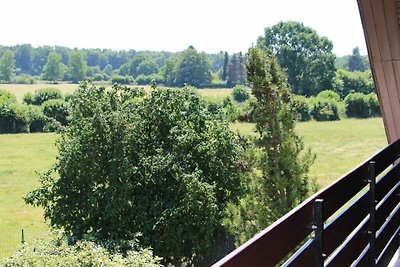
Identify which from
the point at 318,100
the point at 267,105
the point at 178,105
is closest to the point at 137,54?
the point at 318,100

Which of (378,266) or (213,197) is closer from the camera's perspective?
(378,266)

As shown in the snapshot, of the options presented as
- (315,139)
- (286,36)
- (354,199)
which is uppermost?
(286,36)

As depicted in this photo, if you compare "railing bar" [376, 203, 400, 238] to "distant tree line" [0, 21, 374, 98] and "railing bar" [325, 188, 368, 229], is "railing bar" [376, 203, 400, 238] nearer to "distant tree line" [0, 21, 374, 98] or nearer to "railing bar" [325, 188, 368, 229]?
"railing bar" [325, 188, 368, 229]

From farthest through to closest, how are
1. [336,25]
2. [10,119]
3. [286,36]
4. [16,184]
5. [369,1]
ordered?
[336,25] < [286,36] < [10,119] < [16,184] < [369,1]

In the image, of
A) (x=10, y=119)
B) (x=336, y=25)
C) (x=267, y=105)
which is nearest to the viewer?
(x=267, y=105)

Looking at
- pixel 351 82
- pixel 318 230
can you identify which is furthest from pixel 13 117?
pixel 318 230

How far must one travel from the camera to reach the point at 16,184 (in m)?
17.8

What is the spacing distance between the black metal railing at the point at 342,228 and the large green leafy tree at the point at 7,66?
2114 cm

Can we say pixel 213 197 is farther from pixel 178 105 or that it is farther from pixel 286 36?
pixel 286 36

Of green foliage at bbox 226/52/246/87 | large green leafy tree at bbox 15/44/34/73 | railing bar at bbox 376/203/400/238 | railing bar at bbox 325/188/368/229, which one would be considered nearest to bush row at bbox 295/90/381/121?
green foliage at bbox 226/52/246/87

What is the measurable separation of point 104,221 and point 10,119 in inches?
498

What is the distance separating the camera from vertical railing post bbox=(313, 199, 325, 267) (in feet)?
3.01

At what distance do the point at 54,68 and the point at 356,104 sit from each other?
13.1 m

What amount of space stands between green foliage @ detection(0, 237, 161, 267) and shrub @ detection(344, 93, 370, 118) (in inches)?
623
